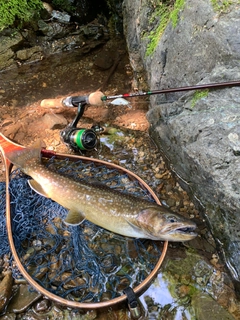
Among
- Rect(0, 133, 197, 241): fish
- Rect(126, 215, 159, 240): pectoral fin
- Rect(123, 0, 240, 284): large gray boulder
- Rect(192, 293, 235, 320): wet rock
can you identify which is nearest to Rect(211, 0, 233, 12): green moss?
Rect(123, 0, 240, 284): large gray boulder

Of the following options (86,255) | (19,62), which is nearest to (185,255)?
(86,255)

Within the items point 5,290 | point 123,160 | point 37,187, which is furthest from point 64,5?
point 5,290

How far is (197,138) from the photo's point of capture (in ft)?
11.5

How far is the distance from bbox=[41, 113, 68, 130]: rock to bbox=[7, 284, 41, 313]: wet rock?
116 inches

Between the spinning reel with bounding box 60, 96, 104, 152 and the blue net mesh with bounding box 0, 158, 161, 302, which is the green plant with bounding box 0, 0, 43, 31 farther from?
the blue net mesh with bounding box 0, 158, 161, 302

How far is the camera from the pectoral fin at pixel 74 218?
3428mm

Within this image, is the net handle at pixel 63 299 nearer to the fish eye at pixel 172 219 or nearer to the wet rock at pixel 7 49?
the fish eye at pixel 172 219

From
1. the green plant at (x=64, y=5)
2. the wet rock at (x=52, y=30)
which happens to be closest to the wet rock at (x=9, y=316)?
the wet rock at (x=52, y=30)

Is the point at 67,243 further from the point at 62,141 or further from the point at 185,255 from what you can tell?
the point at 62,141

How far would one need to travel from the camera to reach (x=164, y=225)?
9.68ft

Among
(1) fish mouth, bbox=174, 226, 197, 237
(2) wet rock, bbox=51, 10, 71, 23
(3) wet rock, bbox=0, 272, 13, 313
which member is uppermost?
(2) wet rock, bbox=51, 10, 71, 23

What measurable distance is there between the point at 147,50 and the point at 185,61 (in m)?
1.31

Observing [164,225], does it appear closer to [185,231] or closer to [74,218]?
[185,231]

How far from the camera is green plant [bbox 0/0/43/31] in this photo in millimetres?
7426
